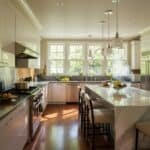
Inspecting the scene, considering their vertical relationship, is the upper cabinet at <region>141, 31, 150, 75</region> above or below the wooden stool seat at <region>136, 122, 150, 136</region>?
above

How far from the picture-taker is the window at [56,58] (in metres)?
9.51

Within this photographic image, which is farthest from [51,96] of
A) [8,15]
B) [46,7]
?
[8,15]

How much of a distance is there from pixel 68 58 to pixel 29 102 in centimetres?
568

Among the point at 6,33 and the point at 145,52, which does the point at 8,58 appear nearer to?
the point at 6,33

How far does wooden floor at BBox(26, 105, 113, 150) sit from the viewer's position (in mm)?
3982

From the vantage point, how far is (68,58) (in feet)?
31.2

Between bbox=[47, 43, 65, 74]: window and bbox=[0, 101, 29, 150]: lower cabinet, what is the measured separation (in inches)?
237

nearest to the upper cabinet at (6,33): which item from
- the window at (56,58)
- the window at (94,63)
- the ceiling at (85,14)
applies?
the ceiling at (85,14)

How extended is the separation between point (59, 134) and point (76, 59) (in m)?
5.16

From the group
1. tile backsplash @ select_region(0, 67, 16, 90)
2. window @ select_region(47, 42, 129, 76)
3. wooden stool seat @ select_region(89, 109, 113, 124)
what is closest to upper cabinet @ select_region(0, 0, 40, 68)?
tile backsplash @ select_region(0, 67, 16, 90)

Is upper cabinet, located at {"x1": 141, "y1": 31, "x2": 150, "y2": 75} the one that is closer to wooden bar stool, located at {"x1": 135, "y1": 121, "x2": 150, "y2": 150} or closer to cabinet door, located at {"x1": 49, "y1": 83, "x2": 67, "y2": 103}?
cabinet door, located at {"x1": 49, "y1": 83, "x2": 67, "y2": 103}

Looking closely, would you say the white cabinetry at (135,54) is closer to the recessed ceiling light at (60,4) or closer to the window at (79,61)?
the window at (79,61)

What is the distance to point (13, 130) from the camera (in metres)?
2.85

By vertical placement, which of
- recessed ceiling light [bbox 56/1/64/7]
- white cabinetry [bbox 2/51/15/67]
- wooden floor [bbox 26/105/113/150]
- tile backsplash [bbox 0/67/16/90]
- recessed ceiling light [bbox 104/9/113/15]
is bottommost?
wooden floor [bbox 26/105/113/150]
